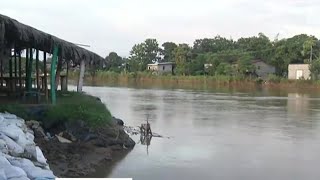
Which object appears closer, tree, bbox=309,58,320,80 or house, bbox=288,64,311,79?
tree, bbox=309,58,320,80

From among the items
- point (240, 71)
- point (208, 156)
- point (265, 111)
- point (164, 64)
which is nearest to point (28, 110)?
point (208, 156)

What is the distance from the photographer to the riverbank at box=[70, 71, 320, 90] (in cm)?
4958

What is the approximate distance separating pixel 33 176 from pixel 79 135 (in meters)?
4.82

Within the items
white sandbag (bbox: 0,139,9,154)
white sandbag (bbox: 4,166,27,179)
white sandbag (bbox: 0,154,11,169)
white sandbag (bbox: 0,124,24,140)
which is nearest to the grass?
white sandbag (bbox: 0,124,24,140)

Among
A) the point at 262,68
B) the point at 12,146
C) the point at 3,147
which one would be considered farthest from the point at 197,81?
the point at 3,147

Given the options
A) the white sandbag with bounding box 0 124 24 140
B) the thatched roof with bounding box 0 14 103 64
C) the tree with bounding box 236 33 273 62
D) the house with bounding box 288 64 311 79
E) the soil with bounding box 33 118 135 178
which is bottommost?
the soil with bounding box 33 118 135 178

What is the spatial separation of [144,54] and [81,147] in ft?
219

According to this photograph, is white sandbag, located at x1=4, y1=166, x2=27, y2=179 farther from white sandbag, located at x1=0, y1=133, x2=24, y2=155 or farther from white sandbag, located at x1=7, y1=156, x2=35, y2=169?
white sandbag, located at x1=0, y1=133, x2=24, y2=155

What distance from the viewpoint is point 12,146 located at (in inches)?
270

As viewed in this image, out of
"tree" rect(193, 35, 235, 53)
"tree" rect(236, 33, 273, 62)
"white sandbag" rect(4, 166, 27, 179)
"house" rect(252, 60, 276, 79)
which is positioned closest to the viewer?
"white sandbag" rect(4, 166, 27, 179)

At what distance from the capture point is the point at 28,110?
11062 millimetres

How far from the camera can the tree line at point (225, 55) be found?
54500 mm

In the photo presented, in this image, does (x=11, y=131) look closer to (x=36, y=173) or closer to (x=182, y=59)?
(x=36, y=173)

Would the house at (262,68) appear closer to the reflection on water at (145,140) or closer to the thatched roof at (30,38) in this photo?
the thatched roof at (30,38)
